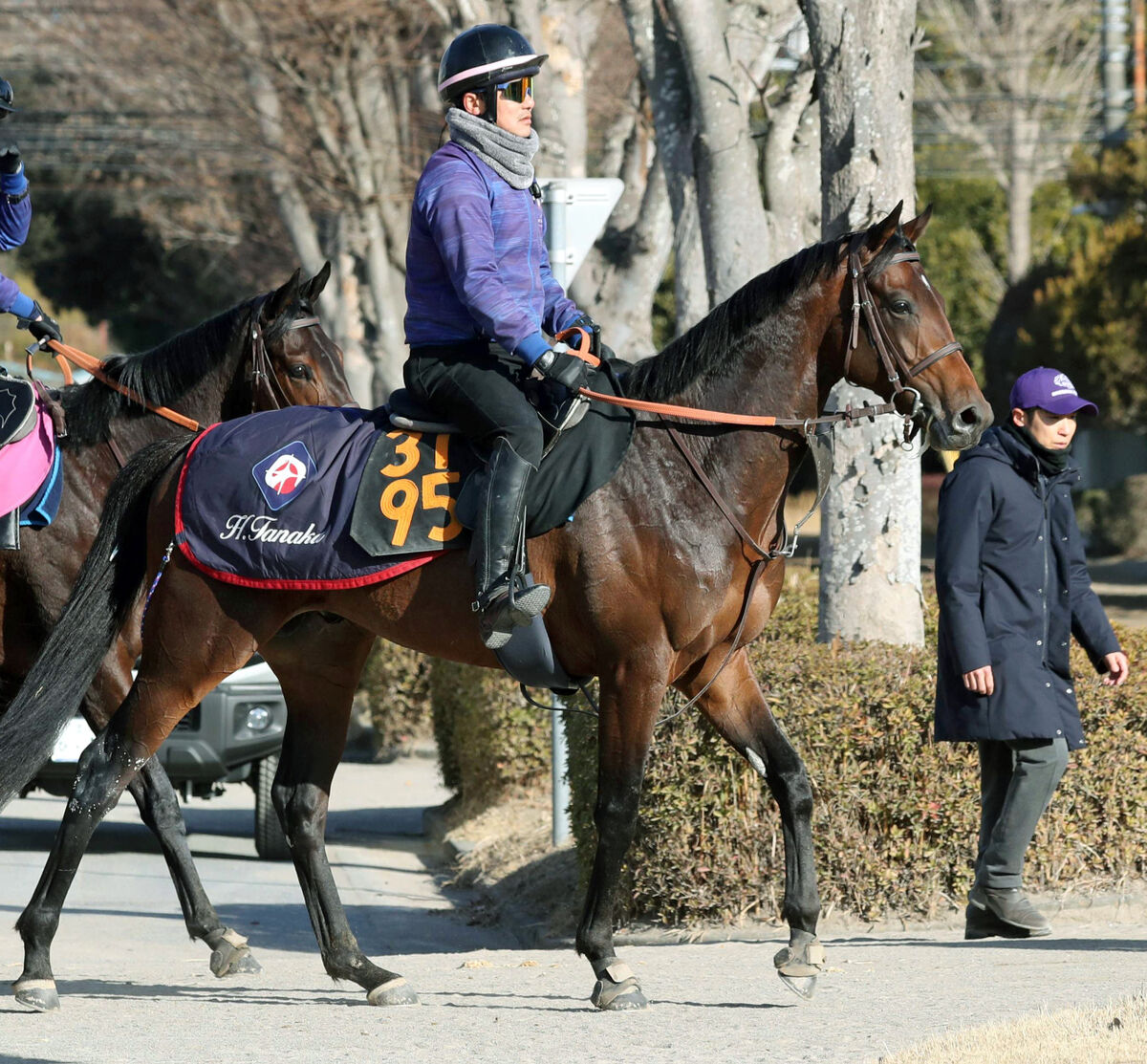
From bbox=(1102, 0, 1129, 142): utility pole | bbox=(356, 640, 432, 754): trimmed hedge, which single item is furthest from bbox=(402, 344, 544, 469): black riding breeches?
bbox=(1102, 0, 1129, 142): utility pole

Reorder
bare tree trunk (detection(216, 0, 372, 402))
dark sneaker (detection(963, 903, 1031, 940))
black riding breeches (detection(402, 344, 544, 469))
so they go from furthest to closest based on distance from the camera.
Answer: bare tree trunk (detection(216, 0, 372, 402)) → dark sneaker (detection(963, 903, 1031, 940)) → black riding breeches (detection(402, 344, 544, 469))

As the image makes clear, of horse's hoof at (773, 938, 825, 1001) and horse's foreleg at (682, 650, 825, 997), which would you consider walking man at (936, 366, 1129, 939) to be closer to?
horse's foreleg at (682, 650, 825, 997)

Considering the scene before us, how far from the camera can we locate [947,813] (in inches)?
269

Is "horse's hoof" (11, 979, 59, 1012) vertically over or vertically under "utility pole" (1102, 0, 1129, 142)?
under

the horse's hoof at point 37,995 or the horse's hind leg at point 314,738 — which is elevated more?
the horse's hind leg at point 314,738

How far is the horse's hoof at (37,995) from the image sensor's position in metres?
5.59

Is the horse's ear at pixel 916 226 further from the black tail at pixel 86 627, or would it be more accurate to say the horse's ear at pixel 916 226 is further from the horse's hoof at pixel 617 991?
the black tail at pixel 86 627

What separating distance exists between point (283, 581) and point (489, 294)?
1.22 metres

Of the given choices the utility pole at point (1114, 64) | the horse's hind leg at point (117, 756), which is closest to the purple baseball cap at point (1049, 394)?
the horse's hind leg at point (117, 756)

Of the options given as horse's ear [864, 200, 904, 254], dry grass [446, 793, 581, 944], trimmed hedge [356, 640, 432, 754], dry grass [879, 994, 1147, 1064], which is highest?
horse's ear [864, 200, 904, 254]

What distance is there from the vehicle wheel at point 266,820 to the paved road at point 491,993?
974 mm

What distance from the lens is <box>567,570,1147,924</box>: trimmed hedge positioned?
267 inches

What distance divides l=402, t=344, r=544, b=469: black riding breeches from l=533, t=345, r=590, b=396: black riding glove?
160 mm

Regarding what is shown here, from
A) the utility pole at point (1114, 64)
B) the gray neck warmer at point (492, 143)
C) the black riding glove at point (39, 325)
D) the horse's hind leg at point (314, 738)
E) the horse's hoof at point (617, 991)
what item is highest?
the utility pole at point (1114, 64)
